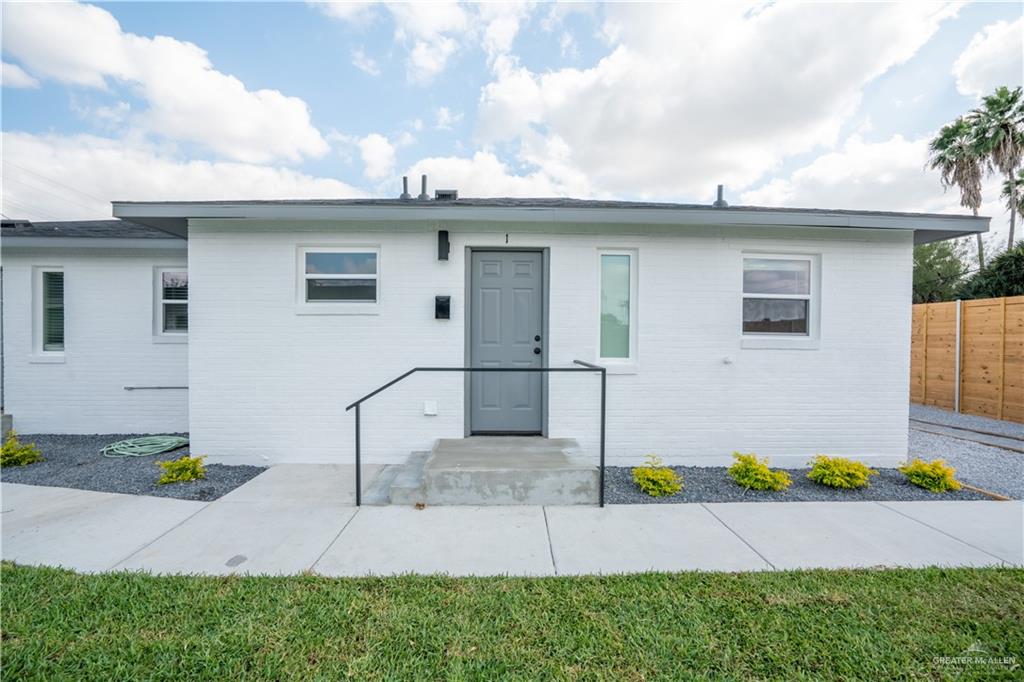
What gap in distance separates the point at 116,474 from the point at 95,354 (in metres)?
2.79

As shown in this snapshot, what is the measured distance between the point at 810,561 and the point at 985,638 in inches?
32.0

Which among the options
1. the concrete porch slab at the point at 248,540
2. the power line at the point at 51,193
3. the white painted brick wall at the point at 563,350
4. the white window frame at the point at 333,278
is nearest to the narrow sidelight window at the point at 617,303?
the white painted brick wall at the point at 563,350

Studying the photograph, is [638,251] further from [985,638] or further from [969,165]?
[969,165]

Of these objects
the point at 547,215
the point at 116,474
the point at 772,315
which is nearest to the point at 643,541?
the point at 547,215

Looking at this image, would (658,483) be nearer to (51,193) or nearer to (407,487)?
(407,487)

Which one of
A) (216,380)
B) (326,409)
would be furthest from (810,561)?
(216,380)

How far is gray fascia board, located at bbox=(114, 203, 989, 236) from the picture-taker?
443cm

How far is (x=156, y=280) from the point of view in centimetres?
612

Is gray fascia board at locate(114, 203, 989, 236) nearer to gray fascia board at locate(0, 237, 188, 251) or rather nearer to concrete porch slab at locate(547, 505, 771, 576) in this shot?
gray fascia board at locate(0, 237, 188, 251)

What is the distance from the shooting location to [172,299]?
6.19m

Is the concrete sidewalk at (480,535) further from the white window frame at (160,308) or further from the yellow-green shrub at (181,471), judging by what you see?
the white window frame at (160,308)

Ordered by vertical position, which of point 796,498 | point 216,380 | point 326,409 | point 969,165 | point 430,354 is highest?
point 969,165

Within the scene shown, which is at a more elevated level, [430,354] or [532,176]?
[532,176]

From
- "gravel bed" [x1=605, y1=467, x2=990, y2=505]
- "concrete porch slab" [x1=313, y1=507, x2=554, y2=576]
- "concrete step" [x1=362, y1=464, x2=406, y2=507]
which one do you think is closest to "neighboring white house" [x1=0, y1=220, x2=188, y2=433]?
"concrete step" [x1=362, y1=464, x2=406, y2=507]
